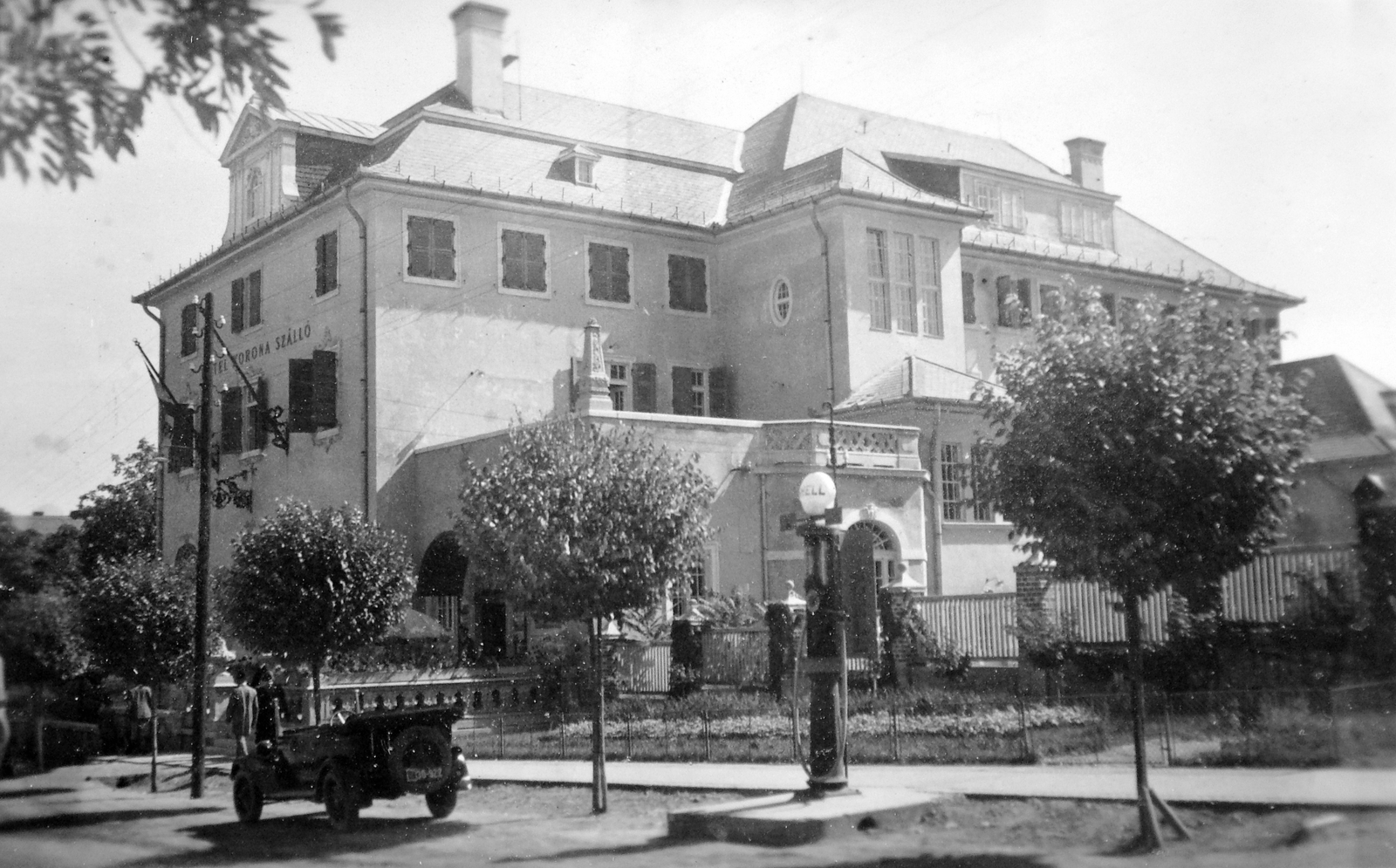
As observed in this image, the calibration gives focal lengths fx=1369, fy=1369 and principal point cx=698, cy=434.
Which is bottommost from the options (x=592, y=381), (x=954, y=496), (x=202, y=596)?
(x=202, y=596)

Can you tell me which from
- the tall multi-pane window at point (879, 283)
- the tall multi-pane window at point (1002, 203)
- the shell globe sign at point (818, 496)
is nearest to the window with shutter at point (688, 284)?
the tall multi-pane window at point (879, 283)

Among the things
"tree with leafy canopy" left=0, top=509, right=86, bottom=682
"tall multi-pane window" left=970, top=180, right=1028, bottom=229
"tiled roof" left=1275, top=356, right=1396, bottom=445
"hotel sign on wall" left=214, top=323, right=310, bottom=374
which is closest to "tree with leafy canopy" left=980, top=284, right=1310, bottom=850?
"tiled roof" left=1275, top=356, right=1396, bottom=445

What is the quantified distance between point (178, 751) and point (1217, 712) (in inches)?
747

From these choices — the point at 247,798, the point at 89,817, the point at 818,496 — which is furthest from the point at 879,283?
the point at 89,817

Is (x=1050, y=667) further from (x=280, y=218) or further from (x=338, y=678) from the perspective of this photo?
(x=280, y=218)

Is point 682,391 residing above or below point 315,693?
above

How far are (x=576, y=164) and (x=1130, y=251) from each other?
60.1 feet

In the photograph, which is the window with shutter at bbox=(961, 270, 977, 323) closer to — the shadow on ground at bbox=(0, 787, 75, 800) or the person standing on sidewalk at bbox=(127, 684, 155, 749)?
the person standing on sidewalk at bbox=(127, 684, 155, 749)

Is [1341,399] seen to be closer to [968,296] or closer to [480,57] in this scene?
[968,296]

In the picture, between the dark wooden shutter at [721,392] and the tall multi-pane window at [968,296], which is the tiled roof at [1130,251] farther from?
the dark wooden shutter at [721,392]

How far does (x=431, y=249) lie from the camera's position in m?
29.3

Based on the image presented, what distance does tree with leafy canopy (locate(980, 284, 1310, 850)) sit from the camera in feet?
36.2

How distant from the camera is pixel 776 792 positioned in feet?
45.1

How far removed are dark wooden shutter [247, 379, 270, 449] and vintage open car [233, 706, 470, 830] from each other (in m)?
19.4
